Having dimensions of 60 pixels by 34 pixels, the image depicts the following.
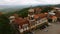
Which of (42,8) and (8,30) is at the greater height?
(42,8)

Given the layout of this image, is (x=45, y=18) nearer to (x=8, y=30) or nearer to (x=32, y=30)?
(x=32, y=30)

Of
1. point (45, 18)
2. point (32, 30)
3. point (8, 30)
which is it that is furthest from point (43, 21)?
point (8, 30)

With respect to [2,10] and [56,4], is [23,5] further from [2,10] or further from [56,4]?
[56,4]

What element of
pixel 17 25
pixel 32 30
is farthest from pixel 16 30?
pixel 32 30

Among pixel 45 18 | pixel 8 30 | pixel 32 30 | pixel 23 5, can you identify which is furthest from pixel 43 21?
pixel 8 30

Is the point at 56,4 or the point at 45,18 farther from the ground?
the point at 56,4

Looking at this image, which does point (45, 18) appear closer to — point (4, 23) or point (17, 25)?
point (17, 25)

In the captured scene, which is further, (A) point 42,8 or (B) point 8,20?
(A) point 42,8

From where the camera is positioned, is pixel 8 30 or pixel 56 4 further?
pixel 56 4

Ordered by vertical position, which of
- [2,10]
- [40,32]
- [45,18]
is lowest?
[40,32]
